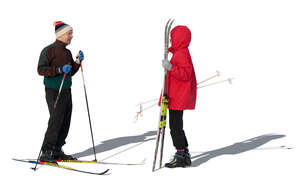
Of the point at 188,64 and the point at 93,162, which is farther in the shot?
the point at 93,162

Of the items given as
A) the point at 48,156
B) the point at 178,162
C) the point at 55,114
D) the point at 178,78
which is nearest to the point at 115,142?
the point at 48,156

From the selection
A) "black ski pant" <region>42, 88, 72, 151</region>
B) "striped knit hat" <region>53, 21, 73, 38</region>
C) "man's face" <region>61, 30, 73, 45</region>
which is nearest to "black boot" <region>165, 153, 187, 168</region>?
"black ski pant" <region>42, 88, 72, 151</region>

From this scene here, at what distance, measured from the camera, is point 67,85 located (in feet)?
30.3

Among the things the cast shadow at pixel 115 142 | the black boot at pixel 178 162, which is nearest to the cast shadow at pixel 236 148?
the black boot at pixel 178 162

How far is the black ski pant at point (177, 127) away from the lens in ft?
29.2

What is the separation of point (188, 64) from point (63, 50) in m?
1.91

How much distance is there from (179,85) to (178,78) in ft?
0.48

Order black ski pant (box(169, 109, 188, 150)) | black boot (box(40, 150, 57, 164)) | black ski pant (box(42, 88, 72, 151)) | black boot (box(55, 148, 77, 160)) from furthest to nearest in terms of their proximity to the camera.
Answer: black boot (box(55, 148, 77, 160)), black boot (box(40, 150, 57, 164)), black ski pant (box(42, 88, 72, 151)), black ski pant (box(169, 109, 188, 150))

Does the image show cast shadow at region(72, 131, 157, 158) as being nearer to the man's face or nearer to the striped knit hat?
the man's face

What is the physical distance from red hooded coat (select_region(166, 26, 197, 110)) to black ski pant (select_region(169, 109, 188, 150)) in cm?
13

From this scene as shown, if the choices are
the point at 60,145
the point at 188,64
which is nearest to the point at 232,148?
the point at 188,64

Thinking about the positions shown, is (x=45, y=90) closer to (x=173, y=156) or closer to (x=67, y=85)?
(x=67, y=85)

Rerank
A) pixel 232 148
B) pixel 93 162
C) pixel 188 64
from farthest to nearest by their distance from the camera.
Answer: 1. pixel 232 148
2. pixel 93 162
3. pixel 188 64

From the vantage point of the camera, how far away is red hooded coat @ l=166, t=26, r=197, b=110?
344 inches
